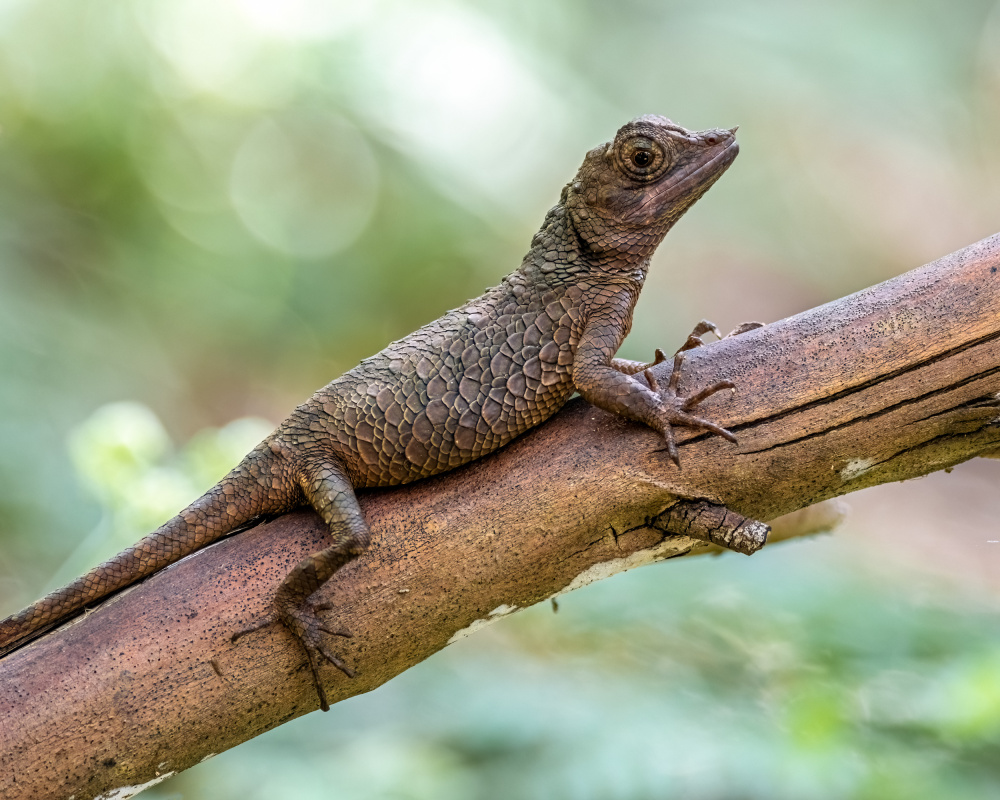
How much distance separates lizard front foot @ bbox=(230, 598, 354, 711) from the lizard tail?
518 mm

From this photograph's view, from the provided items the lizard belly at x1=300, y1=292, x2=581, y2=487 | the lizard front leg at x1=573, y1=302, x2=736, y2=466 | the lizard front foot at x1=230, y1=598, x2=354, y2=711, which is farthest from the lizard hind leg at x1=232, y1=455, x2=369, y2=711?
the lizard front leg at x1=573, y1=302, x2=736, y2=466

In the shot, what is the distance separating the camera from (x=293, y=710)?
3359 mm

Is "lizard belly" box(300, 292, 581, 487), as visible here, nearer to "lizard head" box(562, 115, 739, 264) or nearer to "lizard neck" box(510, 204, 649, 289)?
"lizard neck" box(510, 204, 649, 289)

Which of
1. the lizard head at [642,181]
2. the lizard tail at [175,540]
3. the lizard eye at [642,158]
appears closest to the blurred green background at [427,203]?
the lizard tail at [175,540]

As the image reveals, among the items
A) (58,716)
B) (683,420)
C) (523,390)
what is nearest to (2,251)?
(58,716)

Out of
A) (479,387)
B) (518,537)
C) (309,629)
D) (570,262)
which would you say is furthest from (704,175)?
(309,629)

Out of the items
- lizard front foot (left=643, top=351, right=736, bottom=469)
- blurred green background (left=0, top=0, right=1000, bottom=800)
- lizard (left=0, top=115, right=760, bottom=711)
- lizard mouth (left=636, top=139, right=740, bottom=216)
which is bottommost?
lizard front foot (left=643, top=351, right=736, bottom=469)

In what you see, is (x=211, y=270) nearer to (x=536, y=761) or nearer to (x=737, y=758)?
(x=536, y=761)

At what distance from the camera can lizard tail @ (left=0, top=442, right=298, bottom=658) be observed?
3.40m

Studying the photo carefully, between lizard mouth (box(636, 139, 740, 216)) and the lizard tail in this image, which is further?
lizard mouth (box(636, 139, 740, 216))

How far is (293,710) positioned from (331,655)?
1.05 ft

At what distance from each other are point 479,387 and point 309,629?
127cm

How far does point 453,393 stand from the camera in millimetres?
3561

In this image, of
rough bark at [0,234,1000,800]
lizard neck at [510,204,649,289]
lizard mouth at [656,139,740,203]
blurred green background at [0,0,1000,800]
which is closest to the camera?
rough bark at [0,234,1000,800]
